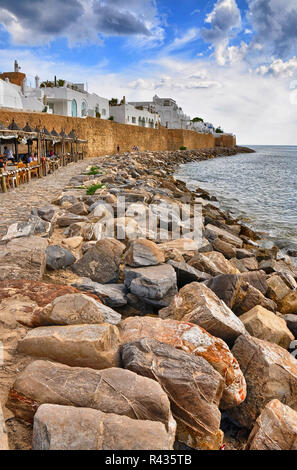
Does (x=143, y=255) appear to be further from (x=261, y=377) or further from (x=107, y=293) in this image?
(x=261, y=377)

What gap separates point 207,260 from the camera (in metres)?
4.93

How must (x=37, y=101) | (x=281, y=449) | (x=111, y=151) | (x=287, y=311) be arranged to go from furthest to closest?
1. (x=111, y=151)
2. (x=37, y=101)
3. (x=287, y=311)
4. (x=281, y=449)

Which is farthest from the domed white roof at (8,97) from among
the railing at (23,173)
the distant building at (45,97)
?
the railing at (23,173)

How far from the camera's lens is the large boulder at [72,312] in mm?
2584

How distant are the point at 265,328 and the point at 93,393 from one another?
210 cm

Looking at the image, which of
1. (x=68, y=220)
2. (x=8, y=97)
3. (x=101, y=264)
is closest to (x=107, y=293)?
(x=101, y=264)

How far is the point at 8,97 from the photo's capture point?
27.2 m

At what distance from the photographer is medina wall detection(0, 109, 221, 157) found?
22.7m

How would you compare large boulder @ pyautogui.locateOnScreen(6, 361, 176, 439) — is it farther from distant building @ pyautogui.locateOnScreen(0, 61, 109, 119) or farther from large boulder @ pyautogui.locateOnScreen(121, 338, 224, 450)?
distant building @ pyautogui.locateOnScreen(0, 61, 109, 119)

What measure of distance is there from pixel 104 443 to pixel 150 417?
34 centimetres

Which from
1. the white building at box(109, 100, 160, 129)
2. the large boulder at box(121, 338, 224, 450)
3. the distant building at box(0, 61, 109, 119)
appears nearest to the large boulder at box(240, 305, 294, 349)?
the large boulder at box(121, 338, 224, 450)
